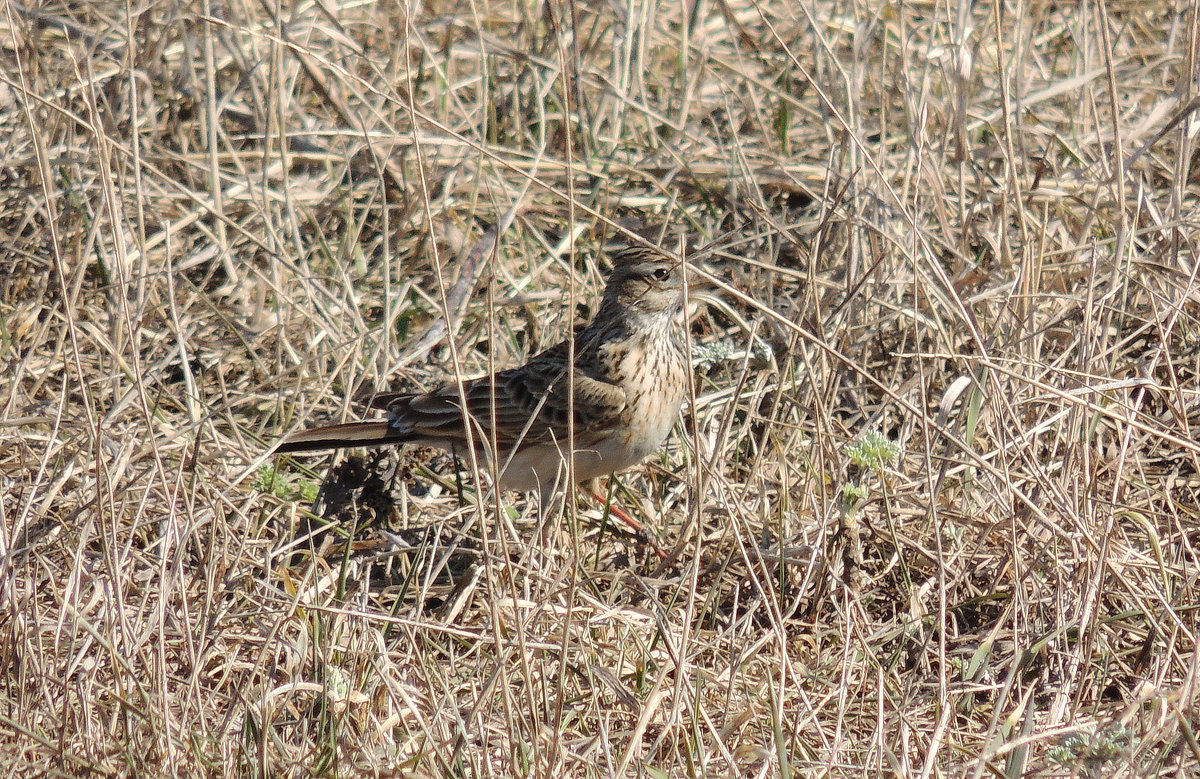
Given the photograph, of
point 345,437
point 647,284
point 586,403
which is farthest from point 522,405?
point 345,437

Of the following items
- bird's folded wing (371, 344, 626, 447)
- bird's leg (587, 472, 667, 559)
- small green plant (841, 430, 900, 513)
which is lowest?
bird's leg (587, 472, 667, 559)

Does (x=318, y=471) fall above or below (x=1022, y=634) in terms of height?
below

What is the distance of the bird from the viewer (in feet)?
15.6

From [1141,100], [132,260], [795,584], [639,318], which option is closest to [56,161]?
[132,260]

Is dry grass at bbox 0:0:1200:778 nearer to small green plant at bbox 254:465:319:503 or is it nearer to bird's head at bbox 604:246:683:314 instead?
small green plant at bbox 254:465:319:503

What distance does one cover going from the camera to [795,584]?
436 centimetres

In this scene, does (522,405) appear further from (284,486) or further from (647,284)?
(284,486)

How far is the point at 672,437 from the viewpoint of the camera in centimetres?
546

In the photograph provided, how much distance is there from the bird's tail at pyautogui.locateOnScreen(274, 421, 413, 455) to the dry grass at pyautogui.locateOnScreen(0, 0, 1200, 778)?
0.14 metres

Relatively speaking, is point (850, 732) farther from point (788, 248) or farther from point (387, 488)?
point (788, 248)

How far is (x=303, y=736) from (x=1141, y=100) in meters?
5.50

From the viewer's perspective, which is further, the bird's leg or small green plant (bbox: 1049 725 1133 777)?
the bird's leg

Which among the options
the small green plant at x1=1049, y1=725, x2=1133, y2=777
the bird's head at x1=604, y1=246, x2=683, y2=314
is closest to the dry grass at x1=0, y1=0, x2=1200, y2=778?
the small green plant at x1=1049, y1=725, x2=1133, y2=777

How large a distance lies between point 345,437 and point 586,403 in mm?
844
